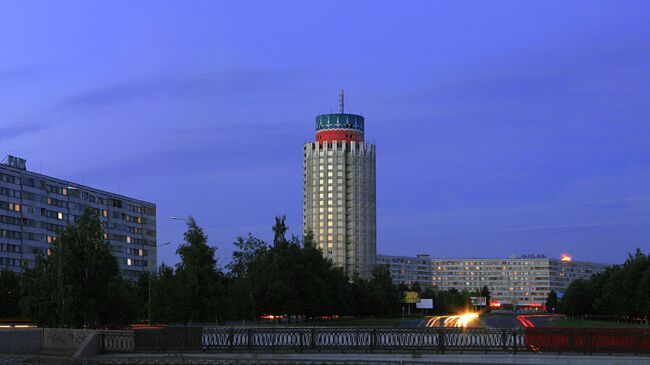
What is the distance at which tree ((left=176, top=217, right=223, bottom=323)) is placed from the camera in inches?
2463

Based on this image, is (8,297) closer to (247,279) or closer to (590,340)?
(247,279)

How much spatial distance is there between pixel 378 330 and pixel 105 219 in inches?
5153

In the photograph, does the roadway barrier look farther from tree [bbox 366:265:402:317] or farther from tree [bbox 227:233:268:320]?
tree [bbox 366:265:402:317]

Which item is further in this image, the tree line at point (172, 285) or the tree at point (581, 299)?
the tree at point (581, 299)

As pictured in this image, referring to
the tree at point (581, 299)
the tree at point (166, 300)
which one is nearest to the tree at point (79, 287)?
the tree at point (166, 300)

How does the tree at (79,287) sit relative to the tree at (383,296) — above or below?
above

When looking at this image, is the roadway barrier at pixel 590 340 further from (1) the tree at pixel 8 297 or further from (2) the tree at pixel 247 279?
(1) the tree at pixel 8 297

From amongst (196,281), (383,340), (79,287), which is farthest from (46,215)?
(383,340)

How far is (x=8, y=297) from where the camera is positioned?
9831cm

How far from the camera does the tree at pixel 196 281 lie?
62.6 meters

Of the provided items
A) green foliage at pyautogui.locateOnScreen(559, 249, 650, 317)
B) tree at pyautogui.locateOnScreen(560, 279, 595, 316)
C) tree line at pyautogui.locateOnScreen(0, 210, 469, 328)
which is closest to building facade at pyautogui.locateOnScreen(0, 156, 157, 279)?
tree line at pyautogui.locateOnScreen(0, 210, 469, 328)

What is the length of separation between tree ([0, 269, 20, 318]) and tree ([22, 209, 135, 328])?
4739 centimetres

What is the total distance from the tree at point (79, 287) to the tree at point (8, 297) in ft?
155

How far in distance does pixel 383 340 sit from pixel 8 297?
239ft
